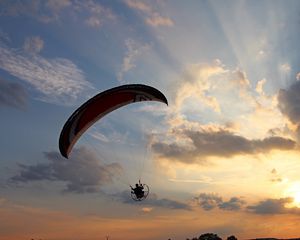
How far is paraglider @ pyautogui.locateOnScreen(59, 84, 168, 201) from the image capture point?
1039 inches

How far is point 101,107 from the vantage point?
2803 centimetres

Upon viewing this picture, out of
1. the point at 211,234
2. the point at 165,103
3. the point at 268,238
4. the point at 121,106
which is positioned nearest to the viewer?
the point at 165,103

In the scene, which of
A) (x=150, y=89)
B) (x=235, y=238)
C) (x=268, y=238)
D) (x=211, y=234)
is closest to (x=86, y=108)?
(x=150, y=89)

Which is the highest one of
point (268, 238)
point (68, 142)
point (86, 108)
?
point (86, 108)

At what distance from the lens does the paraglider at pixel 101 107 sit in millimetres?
26391

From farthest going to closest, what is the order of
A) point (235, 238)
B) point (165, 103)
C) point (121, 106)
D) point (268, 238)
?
point (235, 238), point (268, 238), point (121, 106), point (165, 103)

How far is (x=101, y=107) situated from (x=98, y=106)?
1.98 ft

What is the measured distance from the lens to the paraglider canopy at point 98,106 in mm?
26359

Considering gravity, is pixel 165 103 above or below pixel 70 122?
above

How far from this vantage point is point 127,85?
2647cm

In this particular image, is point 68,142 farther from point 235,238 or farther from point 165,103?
point 235,238

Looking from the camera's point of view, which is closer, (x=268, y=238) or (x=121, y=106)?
(x=121, y=106)

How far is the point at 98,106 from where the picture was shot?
27453 mm

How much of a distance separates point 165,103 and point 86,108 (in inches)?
254
